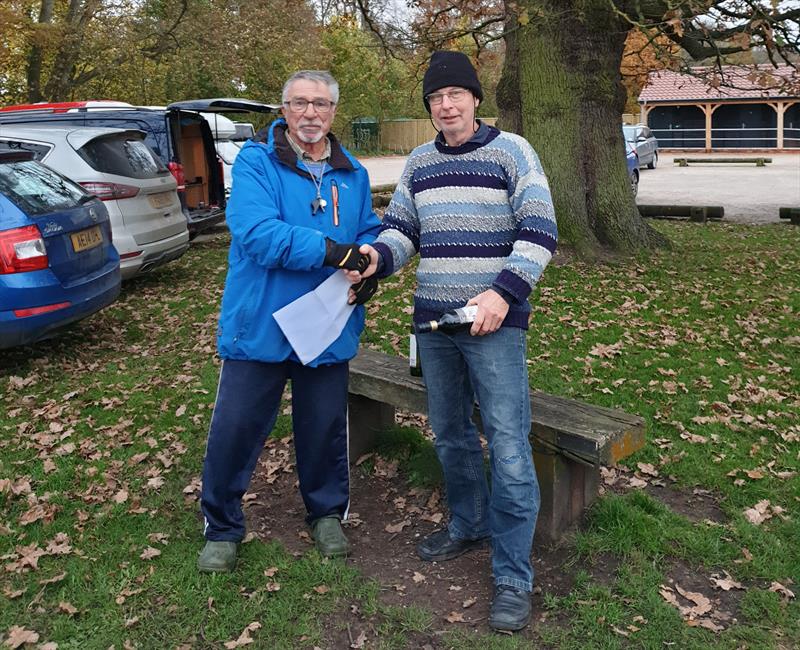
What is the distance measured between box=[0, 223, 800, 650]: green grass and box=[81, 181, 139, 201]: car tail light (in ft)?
3.84

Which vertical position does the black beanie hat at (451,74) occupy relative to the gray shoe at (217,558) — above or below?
above

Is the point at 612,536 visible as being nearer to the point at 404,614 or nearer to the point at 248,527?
the point at 404,614

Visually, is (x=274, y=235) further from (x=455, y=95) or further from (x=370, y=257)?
(x=455, y=95)

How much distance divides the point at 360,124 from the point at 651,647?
4650 centimetres

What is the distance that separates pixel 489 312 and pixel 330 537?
142 cm

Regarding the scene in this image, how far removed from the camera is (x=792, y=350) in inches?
263

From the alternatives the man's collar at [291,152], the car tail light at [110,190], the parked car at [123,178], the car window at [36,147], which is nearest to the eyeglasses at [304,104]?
the man's collar at [291,152]

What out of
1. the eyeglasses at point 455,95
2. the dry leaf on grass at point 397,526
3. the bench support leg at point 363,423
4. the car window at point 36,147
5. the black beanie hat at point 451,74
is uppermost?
the car window at point 36,147

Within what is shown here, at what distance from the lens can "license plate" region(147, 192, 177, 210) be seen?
A: 898 cm

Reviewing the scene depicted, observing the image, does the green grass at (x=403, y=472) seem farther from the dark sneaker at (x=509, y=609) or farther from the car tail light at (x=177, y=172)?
the car tail light at (x=177, y=172)

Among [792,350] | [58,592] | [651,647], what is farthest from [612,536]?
[792,350]

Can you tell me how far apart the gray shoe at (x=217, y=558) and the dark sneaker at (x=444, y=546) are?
0.83 meters

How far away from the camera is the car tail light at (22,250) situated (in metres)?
5.90

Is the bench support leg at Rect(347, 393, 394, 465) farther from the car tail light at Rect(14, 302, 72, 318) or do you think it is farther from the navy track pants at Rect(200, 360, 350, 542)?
the car tail light at Rect(14, 302, 72, 318)
